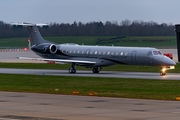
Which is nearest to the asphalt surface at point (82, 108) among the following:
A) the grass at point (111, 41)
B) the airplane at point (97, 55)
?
the airplane at point (97, 55)

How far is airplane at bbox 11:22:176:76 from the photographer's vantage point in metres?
50.2

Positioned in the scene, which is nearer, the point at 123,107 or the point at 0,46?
the point at 123,107

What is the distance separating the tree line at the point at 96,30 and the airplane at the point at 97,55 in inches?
2853

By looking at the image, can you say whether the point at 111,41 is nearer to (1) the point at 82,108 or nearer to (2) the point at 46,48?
(2) the point at 46,48

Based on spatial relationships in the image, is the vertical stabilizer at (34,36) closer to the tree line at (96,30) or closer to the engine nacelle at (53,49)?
the engine nacelle at (53,49)

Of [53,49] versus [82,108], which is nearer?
[82,108]

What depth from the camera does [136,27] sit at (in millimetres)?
147375

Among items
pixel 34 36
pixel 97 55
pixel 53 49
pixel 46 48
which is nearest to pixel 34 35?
pixel 34 36

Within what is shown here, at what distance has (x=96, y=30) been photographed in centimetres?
14238

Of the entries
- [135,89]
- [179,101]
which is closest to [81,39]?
[135,89]

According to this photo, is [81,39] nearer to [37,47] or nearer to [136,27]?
[136,27]

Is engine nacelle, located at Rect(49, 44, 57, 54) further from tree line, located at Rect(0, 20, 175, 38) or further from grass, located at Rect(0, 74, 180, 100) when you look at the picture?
tree line, located at Rect(0, 20, 175, 38)

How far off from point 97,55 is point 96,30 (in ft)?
293

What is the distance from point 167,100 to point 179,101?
684 millimetres
